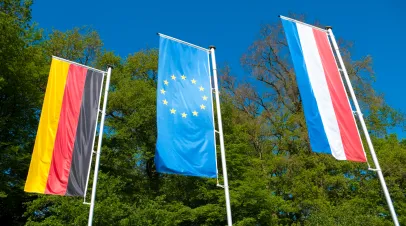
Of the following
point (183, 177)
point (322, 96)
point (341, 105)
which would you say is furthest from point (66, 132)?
point (183, 177)

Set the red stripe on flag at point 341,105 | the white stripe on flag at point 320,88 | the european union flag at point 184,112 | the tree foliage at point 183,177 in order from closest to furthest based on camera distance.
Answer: the white stripe on flag at point 320,88
the red stripe on flag at point 341,105
the european union flag at point 184,112
the tree foliage at point 183,177

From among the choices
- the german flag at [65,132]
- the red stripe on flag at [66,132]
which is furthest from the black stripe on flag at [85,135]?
the red stripe on flag at [66,132]

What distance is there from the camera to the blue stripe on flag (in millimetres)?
8930

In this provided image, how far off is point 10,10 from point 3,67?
144 inches

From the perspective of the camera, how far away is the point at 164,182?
27.1 metres

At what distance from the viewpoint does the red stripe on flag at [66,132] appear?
388 inches

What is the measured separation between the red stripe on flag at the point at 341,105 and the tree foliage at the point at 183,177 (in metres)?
11.2

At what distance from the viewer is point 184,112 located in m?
9.95

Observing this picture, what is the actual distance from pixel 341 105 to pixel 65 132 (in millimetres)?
6927

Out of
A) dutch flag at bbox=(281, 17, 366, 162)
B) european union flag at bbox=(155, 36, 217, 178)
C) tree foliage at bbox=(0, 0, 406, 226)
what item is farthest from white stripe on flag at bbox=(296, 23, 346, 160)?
tree foliage at bbox=(0, 0, 406, 226)

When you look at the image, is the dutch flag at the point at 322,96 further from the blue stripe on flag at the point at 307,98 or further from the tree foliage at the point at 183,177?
the tree foliage at the point at 183,177

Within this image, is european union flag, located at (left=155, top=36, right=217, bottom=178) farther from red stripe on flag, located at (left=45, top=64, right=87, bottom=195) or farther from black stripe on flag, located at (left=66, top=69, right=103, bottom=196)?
red stripe on flag, located at (left=45, top=64, right=87, bottom=195)

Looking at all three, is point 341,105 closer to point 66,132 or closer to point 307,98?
point 307,98

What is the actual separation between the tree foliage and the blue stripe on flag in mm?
11050
